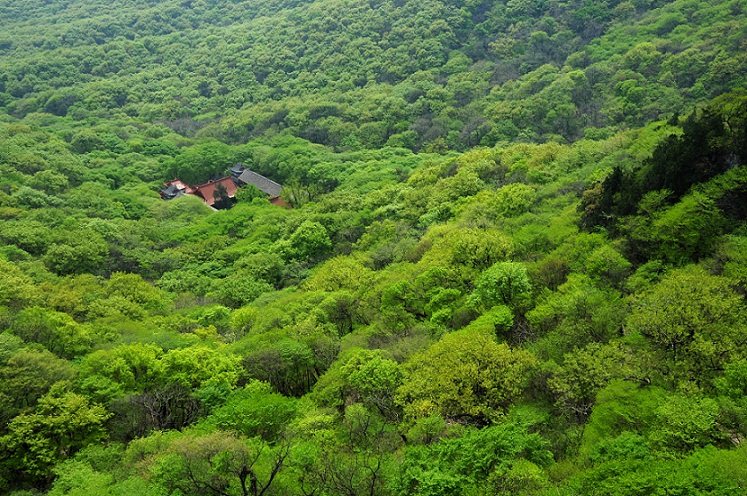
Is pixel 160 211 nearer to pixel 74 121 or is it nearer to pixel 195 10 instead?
pixel 74 121

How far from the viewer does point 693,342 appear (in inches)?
824

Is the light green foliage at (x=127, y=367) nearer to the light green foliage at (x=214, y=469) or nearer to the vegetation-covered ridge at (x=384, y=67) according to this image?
the light green foliage at (x=214, y=469)

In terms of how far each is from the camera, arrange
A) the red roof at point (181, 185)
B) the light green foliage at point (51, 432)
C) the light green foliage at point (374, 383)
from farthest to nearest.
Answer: the red roof at point (181, 185) → the light green foliage at point (374, 383) → the light green foliage at point (51, 432)

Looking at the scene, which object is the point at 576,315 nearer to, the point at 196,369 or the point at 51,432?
the point at 196,369

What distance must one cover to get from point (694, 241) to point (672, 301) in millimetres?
7812

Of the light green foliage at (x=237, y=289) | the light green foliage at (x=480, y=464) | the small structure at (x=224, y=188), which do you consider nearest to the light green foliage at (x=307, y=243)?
the light green foliage at (x=237, y=289)

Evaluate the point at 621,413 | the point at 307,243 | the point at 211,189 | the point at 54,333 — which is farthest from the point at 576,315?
the point at 211,189

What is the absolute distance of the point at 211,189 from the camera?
89.2 m

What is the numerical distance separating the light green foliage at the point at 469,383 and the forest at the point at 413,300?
0.39ft

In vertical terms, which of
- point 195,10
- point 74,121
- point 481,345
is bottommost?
point 74,121

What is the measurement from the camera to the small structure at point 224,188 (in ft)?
277

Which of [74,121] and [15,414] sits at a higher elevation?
[15,414]

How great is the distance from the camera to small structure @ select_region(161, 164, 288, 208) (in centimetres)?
8431

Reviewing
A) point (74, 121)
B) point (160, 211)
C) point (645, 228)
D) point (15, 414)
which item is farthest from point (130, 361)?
point (74, 121)
